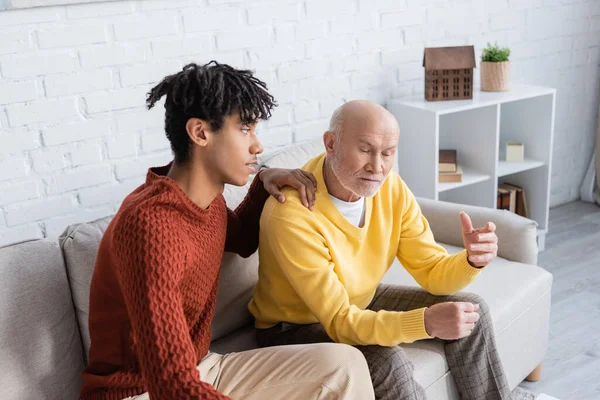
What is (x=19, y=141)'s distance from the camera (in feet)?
6.61

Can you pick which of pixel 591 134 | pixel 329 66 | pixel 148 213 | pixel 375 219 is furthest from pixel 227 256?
pixel 591 134

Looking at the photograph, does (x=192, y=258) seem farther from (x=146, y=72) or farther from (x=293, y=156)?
(x=146, y=72)

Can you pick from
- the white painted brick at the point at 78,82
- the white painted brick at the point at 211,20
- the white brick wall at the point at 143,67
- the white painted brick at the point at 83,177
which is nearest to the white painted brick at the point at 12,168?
the white brick wall at the point at 143,67

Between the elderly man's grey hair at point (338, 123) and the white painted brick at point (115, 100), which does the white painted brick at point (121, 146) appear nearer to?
the white painted brick at point (115, 100)

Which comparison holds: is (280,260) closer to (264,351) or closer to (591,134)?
(264,351)

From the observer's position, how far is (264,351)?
157 centimetres

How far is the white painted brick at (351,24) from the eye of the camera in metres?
2.69

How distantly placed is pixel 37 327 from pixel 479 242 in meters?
1.02

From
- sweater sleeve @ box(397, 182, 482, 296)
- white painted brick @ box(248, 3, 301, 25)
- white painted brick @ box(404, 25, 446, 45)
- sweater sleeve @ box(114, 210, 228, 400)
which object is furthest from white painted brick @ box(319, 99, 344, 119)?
sweater sleeve @ box(114, 210, 228, 400)

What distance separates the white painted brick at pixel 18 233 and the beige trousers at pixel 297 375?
2.71ft

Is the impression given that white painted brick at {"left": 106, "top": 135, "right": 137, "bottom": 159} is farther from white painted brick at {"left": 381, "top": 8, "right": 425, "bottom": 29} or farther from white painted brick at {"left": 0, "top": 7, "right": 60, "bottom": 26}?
white painted brick at {"left": 381, "top": 8, "right": 425, "bottom": 29}

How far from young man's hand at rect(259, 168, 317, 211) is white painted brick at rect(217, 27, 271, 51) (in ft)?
2.72

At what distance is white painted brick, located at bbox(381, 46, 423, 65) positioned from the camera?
2.89m

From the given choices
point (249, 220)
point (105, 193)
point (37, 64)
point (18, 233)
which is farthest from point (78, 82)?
point (249, 220)
